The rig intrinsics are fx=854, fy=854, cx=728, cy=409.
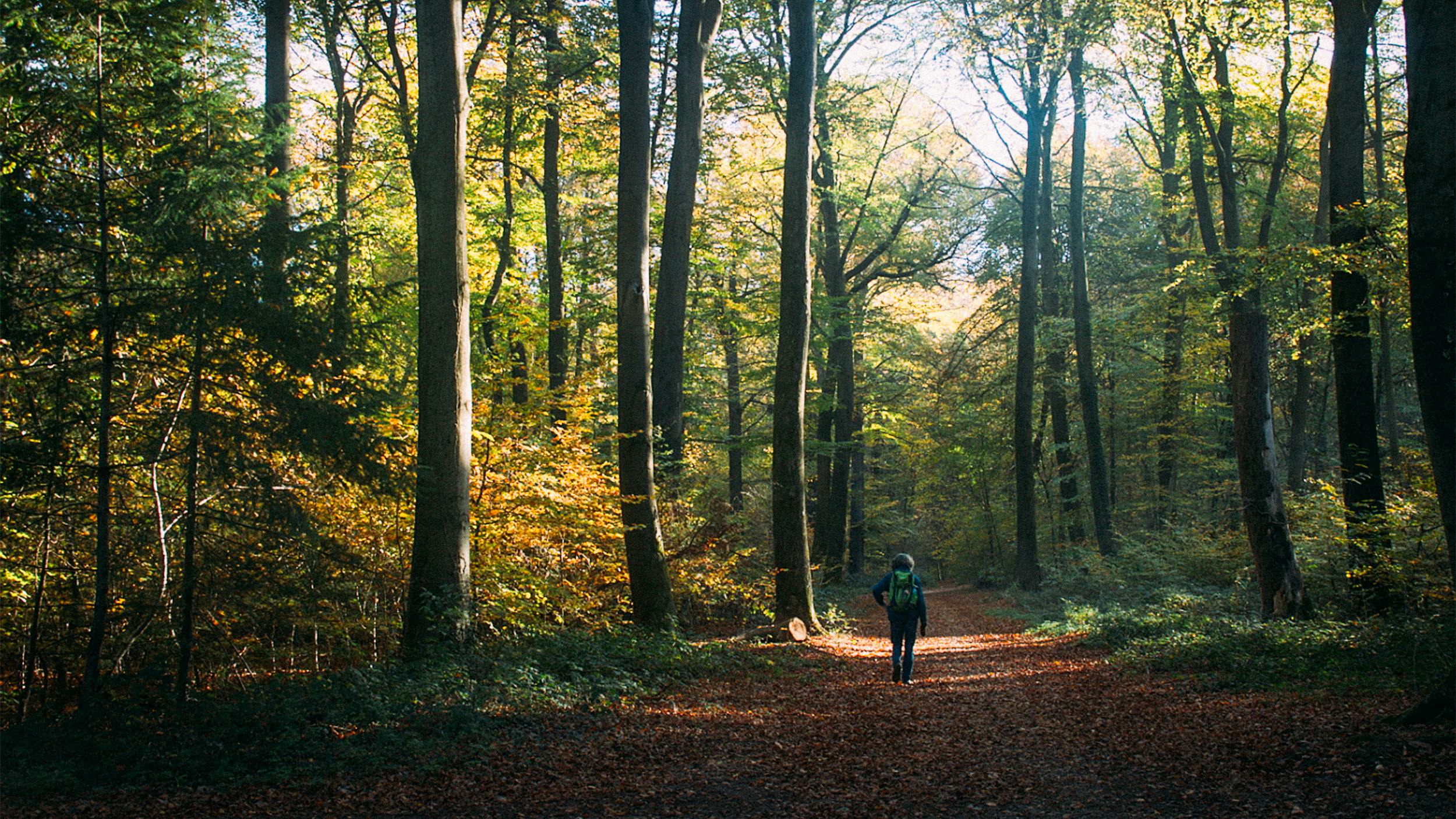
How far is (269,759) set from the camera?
5449 mm

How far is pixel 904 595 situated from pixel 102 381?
797 cm

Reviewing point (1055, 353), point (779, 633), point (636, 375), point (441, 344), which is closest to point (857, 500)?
point (1055, 353)

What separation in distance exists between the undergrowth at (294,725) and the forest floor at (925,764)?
0.22m

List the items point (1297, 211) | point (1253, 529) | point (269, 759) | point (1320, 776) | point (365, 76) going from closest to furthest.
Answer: point (1320, 776), point (269, 759), point (1253, 529), point (365, 76), point (1297, 211)

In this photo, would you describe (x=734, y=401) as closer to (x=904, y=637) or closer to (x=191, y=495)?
(x=904, y=637)

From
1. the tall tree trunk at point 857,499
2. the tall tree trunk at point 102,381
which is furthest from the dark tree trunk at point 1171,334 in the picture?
the tall tree trunk at point 102,381

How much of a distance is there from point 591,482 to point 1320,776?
842cm

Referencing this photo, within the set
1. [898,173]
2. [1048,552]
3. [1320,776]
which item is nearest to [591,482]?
[1320,776]

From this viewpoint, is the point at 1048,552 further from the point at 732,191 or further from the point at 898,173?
the point at 732,191

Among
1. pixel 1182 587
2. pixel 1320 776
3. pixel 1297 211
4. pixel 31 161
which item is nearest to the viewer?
pixel 1320 776

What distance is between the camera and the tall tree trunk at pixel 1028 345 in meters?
20.9

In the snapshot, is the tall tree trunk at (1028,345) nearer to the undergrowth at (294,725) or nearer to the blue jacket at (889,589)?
the blue jacket at (889,589)

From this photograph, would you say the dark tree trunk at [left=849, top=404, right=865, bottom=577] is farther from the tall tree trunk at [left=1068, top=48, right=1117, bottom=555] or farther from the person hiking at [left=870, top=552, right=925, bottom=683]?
the person hiking at [left=870, top=552, right=925, bottom=683]

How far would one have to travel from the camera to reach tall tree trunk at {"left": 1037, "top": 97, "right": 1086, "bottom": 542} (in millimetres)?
22859
